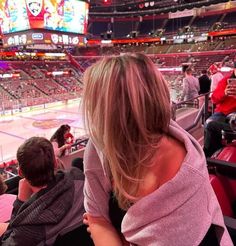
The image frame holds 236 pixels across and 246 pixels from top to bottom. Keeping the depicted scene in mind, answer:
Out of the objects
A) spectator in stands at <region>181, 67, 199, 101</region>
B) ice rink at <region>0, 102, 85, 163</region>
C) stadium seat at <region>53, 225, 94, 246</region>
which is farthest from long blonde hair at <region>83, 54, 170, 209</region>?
ice rink at <region>0, 102, 85, 163</region>

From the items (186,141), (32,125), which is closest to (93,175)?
(186,141)

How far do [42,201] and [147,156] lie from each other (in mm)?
594

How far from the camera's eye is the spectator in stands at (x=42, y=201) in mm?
1043

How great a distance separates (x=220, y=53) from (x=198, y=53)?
209cm

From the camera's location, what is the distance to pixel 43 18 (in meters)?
7.27

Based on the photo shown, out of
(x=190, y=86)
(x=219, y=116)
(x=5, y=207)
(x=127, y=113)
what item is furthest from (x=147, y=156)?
(x=190, y=86)

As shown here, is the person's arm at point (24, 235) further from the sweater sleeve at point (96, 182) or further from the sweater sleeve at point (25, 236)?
the sweater sleeve at point (96, 182)

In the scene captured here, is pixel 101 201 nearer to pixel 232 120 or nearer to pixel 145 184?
pixel 145 184

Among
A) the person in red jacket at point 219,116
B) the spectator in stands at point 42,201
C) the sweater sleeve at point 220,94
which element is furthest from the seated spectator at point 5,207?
the sweater sleeve at point 220,94

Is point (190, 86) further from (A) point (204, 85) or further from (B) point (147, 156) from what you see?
(B) point (147, 156)

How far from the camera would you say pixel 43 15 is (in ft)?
23.8

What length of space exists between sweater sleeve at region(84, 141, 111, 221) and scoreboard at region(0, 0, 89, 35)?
7214 mm

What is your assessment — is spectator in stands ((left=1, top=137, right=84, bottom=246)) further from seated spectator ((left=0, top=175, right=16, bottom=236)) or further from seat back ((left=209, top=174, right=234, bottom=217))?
seat back ((left=209, top=174, right=234, bottom=217))

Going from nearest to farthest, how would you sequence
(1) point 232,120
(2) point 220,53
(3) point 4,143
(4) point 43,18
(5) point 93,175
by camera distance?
(5) point 93,175, (1) point 232,120, (4) point 43,18, (3) point 4,143, (2) point 220,53
